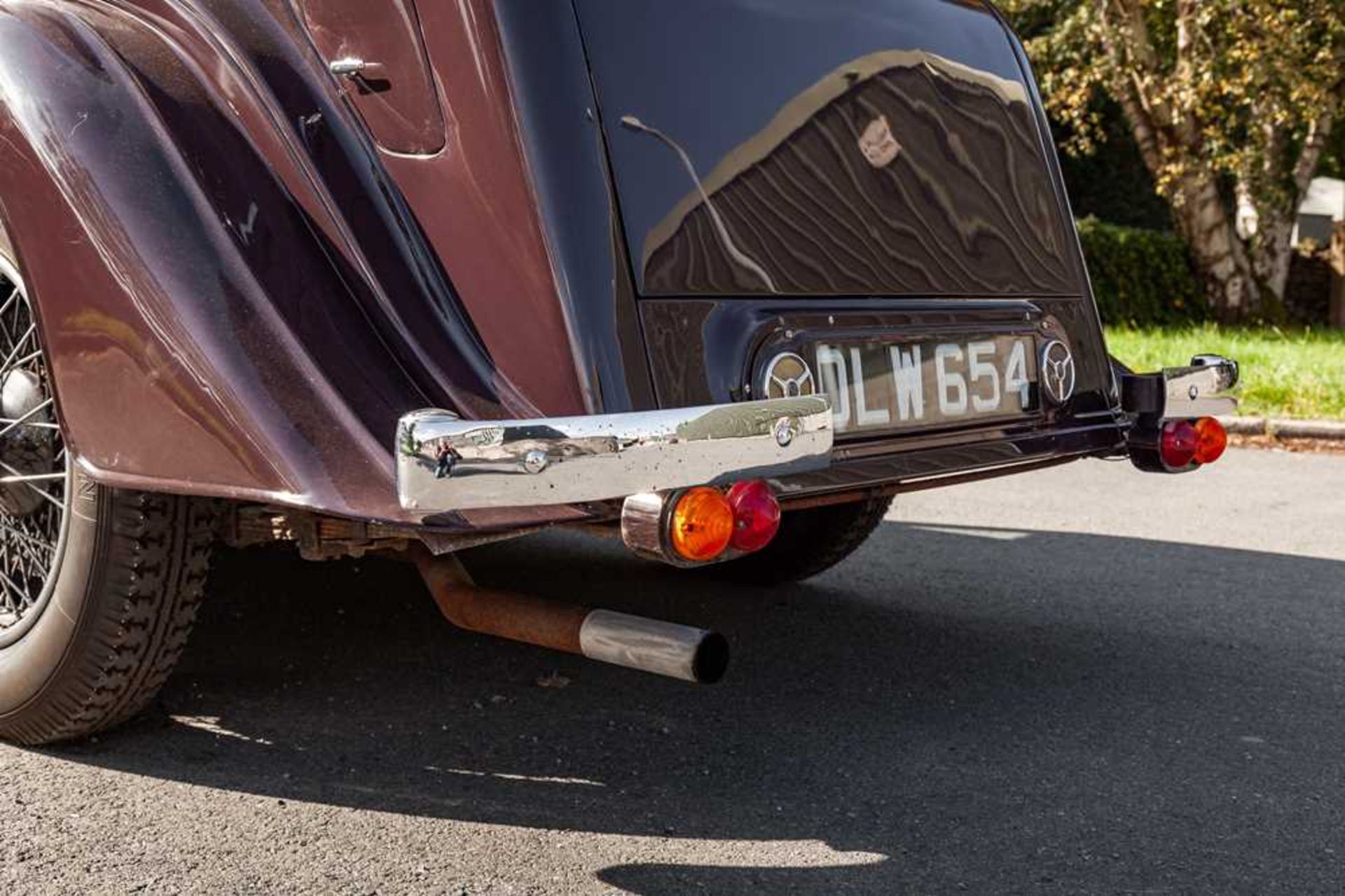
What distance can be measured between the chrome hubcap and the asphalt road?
13.0 inches

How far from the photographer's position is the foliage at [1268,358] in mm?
8133

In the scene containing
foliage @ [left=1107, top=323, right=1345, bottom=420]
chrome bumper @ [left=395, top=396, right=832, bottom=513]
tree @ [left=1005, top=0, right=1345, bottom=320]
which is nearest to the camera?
chrome bumper @ [left=395, top=396, right=832, bottom=513]

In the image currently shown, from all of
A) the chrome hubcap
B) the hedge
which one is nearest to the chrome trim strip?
the chrome hubcap

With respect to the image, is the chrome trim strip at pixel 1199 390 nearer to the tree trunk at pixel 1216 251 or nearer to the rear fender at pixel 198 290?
the rear fender at pixel 198 290

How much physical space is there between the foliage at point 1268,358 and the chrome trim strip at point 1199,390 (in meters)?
2.72

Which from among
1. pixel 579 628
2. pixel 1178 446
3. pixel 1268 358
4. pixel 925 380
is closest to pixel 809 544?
pixel 1178 446

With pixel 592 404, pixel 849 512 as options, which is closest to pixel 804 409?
pixel 592 404

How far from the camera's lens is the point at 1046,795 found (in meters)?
2.80

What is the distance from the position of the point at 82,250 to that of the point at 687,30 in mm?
1155

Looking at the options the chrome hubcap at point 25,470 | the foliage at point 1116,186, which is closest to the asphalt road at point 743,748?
the chrome hubcap at point 25,470

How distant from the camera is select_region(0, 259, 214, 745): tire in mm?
2723

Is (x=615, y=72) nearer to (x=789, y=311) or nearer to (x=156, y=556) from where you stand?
(x=789, y=311)

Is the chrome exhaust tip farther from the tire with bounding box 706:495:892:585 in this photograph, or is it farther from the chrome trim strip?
the tire with bounding box 706:495:892:585

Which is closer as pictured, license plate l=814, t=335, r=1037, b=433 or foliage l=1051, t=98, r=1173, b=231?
license plate l=814, t=335, r=1037, b=433
